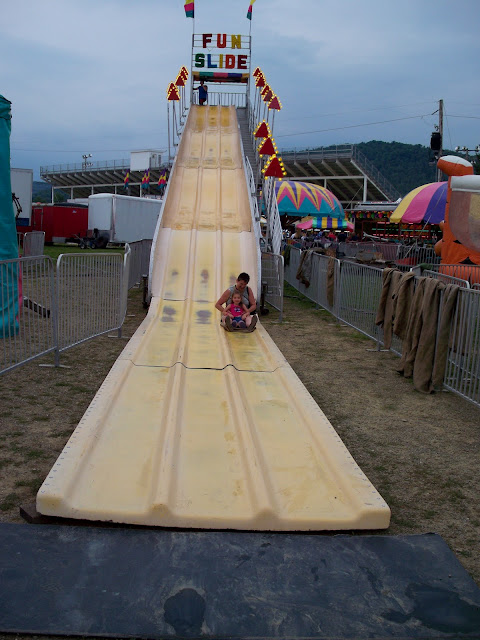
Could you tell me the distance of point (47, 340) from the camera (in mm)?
7895

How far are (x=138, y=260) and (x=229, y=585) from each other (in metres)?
12.5

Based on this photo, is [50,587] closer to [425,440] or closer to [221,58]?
[425,440]

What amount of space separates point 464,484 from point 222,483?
201 cm

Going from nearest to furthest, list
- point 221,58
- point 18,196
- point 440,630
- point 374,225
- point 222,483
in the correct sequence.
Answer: point 440,630, point 222,483, point 18,196, point 221,58, point 374,225

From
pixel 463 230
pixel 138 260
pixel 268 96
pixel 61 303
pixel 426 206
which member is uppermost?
pixel 268 96

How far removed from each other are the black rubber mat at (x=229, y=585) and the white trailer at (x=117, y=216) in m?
30.0

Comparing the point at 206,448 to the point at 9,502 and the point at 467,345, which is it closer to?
the point at 9,502

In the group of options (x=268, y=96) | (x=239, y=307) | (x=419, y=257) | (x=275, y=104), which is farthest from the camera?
(x=268, y=96)

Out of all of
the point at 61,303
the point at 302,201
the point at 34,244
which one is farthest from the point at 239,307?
the point at 302,201

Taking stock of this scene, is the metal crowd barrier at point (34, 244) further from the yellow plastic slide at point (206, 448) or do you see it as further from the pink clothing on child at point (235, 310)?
the pink clothing on child at point (235, 310)

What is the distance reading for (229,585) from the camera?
3.22 m

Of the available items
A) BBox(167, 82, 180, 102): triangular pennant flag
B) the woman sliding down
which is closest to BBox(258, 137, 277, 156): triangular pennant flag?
the woman sliding down

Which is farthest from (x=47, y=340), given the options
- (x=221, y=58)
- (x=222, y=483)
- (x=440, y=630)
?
(x=221, y=58)

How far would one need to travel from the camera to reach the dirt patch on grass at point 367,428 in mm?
4297
